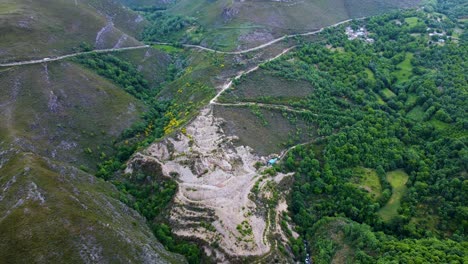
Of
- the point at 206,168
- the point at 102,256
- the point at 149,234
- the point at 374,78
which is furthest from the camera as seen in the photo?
the point at 374,78

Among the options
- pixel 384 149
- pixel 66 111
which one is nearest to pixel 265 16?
pixel 384 149

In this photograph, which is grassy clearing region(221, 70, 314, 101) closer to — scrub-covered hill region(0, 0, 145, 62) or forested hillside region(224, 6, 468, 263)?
forested hillside region(224, 6, 468, 263)

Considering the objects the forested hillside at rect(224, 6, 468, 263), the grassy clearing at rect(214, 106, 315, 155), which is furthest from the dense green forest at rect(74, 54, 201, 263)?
the forested hillside at rect(224, 6, 468, 263)

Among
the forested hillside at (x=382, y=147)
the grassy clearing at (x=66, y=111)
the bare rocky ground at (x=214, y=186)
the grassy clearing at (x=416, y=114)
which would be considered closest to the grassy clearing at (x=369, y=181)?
the forested hillside at (x=382, y=147)

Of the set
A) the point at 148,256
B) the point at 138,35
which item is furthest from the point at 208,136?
the point at 138,35

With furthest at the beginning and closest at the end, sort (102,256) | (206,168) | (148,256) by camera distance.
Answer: (206,168)
(148,256)
(102,256)

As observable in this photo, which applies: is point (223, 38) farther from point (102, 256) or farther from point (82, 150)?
point (102, 256)

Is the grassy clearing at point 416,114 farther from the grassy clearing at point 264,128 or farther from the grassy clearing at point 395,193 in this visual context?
the grassy clearing at point 264,128

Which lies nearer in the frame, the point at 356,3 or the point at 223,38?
the point at 223,38
